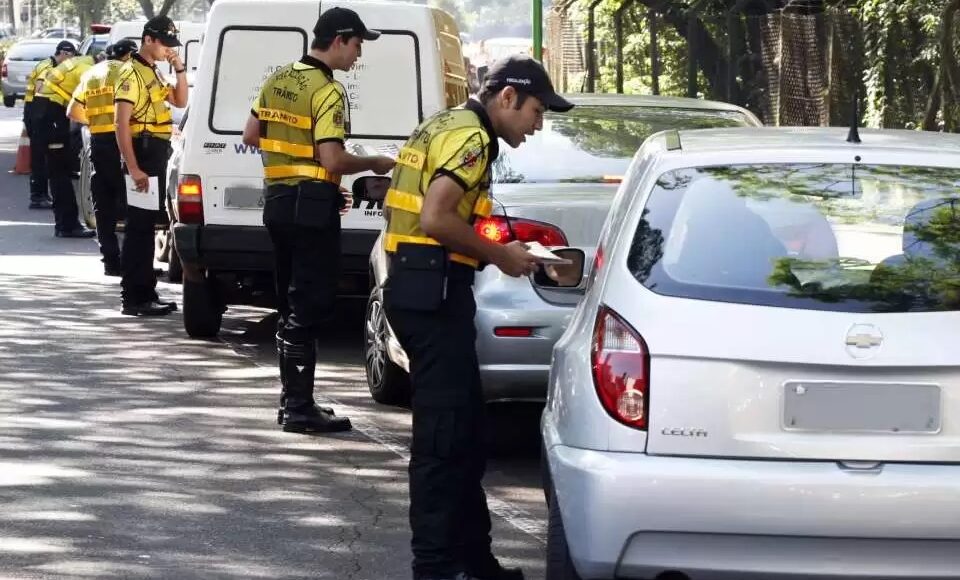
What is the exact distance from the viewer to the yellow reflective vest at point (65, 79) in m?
18.9

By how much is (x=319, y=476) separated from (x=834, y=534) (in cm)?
346

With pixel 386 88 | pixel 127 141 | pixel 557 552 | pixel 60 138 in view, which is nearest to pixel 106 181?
pixel 127 141

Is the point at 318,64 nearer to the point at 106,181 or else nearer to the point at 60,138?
the point at 106,181

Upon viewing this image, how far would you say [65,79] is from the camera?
19062 millimetres

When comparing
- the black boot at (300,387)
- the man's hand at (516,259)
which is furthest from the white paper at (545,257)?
the black boot at (300,387)

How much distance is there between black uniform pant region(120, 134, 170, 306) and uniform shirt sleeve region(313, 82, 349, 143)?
474cm

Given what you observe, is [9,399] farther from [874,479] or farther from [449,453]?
[874,479]

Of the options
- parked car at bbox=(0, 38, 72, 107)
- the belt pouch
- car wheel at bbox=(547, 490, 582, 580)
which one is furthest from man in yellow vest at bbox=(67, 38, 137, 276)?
parked car at bbox=(0, 38, 72, 107)

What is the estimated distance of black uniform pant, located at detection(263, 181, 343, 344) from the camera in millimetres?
8125

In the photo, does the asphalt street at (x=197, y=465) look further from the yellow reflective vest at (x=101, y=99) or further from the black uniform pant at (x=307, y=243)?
the yellow reflective vest at (x=101, y=99)

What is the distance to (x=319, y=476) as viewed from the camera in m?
7.61

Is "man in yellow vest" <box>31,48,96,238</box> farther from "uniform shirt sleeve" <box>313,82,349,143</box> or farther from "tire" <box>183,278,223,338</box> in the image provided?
"uniform shirt sleeve" <box>313,82,349,143</box>

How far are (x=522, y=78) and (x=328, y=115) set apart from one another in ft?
8.68

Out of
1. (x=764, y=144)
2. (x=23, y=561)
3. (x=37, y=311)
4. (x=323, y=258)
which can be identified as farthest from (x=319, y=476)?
(x=37, y=311)
